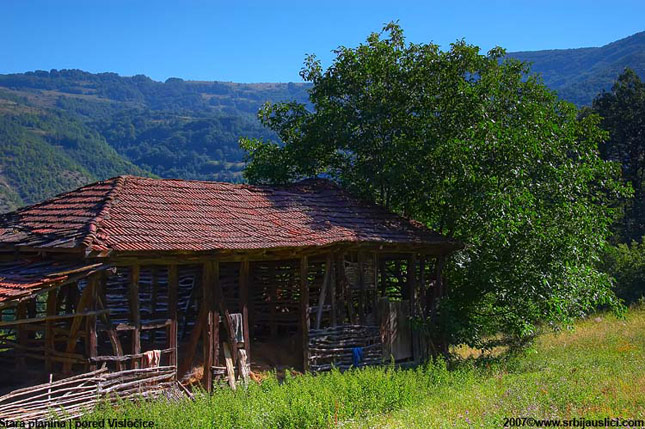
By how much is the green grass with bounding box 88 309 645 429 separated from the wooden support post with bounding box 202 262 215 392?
4.70 ft

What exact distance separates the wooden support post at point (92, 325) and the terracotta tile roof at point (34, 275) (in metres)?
0.36

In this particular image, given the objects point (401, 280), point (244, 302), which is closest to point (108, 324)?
point (244, 302)

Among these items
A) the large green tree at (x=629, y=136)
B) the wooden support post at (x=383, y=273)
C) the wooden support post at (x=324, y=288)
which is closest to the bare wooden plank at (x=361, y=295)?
the wooden support post at (x=324, y=288)

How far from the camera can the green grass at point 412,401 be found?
8555 mm

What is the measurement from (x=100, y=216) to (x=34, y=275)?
65.9 inches

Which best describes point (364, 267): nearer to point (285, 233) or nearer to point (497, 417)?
point (285, 233)

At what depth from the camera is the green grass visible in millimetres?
8555

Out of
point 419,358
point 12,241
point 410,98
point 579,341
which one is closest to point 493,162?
point 410,98

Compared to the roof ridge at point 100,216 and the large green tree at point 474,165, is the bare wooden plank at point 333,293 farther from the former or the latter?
the roof ridge at point 100,216

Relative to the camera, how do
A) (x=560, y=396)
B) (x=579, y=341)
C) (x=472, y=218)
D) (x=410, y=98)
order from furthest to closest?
(x=579, y=341) < (x=410, y=98) < (x=472, y=218) < (x=560, y=396)

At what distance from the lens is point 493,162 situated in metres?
15.3

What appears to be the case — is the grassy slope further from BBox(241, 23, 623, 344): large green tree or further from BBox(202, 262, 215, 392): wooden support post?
BBox(202, 262, 215, 392): wooden support post

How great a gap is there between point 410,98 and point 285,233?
6123 millimetres

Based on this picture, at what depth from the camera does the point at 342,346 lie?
14172 mm
